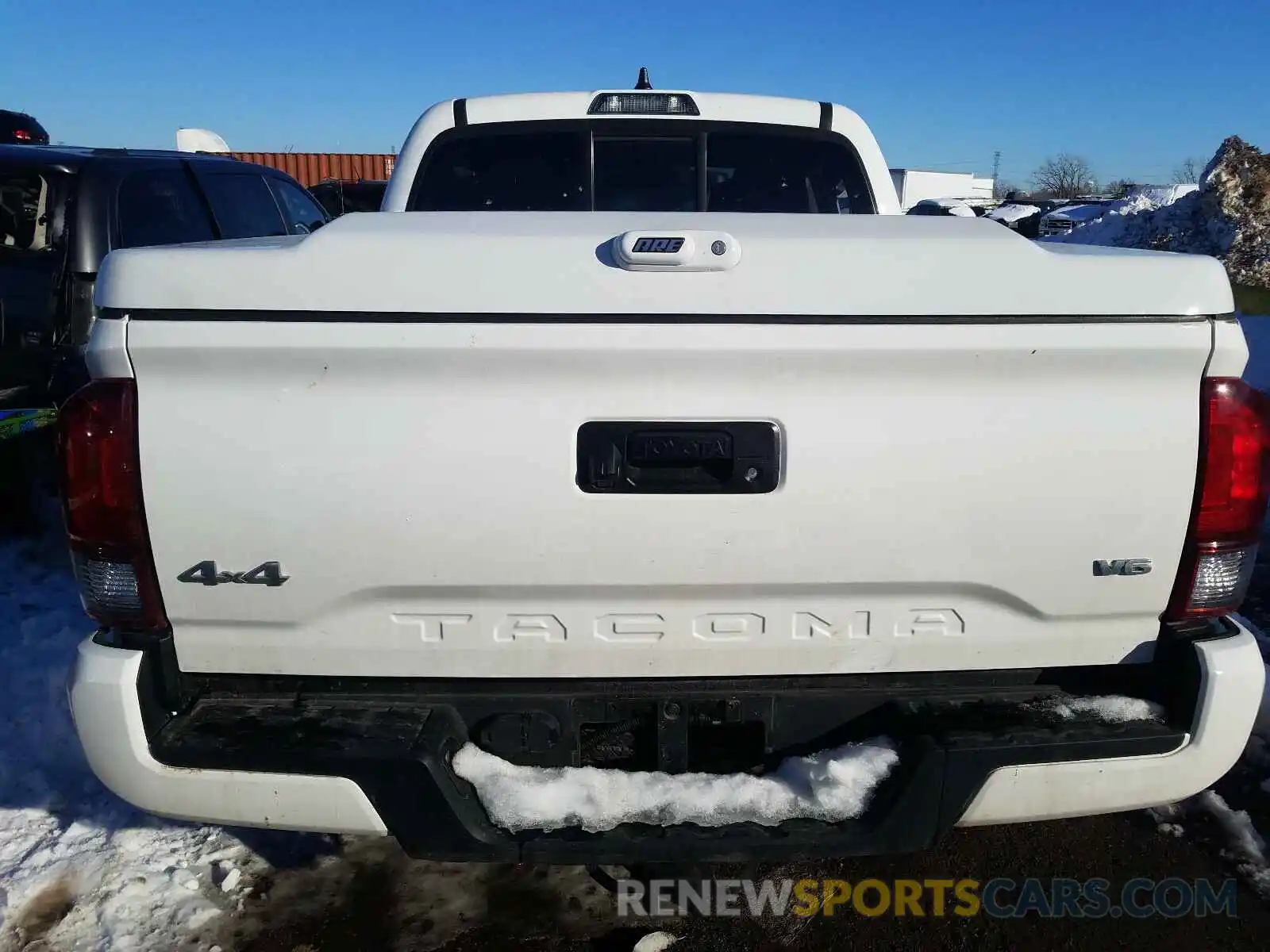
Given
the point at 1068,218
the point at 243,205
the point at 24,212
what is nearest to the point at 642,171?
the point at 24,212

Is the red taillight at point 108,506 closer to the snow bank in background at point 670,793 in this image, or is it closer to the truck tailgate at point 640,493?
the truck tailgate at point 640,493

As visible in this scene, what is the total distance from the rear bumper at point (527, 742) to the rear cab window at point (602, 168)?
6.82 ft

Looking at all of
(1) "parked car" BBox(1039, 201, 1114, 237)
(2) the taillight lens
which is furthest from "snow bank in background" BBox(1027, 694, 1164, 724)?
(1) "parked car" BBox(1039, 201, 1114, 237)

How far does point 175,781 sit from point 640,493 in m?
1.13

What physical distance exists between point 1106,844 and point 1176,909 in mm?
282

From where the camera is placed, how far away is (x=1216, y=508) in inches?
76.2

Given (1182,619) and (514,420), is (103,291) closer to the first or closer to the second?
(514,420)

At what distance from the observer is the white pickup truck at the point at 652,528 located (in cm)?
186

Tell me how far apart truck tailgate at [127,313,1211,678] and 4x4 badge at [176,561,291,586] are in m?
0.01

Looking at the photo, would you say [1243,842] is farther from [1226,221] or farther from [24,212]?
[1226,221]

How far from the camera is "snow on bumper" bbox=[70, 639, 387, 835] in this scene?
76.4 inches

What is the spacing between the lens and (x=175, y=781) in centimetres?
197

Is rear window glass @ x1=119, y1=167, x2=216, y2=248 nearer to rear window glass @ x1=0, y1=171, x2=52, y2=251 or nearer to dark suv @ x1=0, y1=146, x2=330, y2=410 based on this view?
dark suv @ x1=0, y1=146, x2=330, y2=410

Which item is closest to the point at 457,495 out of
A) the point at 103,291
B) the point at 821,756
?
the point at 103,291
